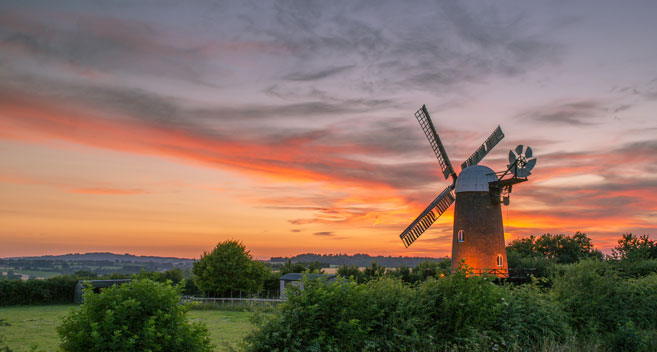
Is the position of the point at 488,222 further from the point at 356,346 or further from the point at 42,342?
the point at 42,342

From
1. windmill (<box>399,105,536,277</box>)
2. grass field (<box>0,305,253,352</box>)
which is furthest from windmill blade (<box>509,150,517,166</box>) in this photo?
grass field (<box>0,305,253,352</box>)

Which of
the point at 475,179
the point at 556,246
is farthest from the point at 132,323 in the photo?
the point at 556,246

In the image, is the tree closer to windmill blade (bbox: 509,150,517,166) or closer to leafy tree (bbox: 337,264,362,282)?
leafy tree (bbox: 337,264,362,282)

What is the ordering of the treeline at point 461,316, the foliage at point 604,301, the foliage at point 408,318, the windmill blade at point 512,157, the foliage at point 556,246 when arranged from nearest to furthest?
the foliage at point 408,318, the treeline at point 461,316, the foliage at point 604,301, the windmill blade at point 512,157, the foliage at point 556,246

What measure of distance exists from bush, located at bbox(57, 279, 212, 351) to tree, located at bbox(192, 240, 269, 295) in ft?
112

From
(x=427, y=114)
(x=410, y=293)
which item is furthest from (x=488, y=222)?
(x=410, y=293)

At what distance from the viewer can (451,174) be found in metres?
34.1

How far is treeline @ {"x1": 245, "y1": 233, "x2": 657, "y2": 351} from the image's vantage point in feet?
30.6

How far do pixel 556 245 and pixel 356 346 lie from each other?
5169cm

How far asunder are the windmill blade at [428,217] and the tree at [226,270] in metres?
16.3

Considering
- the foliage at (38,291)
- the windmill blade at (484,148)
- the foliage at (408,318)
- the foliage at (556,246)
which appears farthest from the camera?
the foliage at (556,246)

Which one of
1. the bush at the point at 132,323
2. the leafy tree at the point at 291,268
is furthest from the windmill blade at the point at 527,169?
the leafy tree at the point at 291,268

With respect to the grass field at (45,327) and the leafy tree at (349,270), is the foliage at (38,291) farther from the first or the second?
the leafy tree at (349,270)

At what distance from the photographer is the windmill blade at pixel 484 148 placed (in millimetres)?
34094
